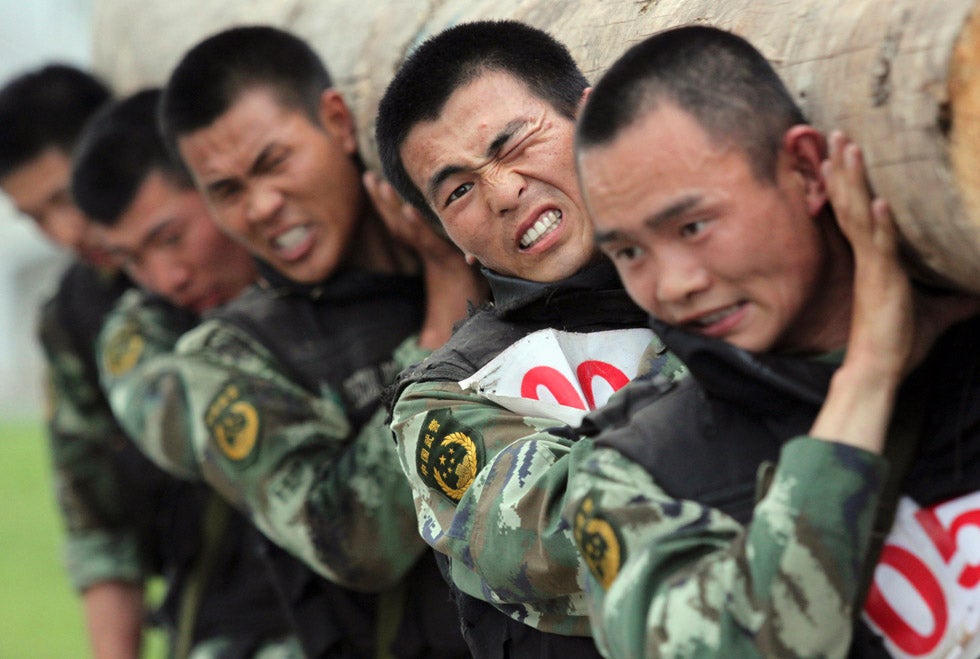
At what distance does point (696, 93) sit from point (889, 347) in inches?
15.7

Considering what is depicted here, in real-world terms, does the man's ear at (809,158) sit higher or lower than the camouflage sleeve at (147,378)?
higher

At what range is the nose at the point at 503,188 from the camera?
2.46 metres

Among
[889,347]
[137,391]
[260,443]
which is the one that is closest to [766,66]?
[889,347]

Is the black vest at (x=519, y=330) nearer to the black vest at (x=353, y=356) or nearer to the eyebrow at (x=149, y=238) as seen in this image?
the black vest at (x=353, y=356)

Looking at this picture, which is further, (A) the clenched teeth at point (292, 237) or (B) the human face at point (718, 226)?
(A) the clenched teeth at point (292, 237)

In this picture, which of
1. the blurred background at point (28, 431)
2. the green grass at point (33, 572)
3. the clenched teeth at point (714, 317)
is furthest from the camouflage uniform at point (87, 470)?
the clenched teeth at point (714, 317)

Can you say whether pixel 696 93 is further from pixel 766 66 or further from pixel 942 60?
pixel 942 60

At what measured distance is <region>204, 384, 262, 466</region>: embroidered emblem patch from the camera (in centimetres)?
339

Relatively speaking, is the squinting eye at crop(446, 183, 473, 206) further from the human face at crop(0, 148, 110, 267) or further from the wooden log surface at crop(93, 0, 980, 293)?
the human face at crop(0, 148, 110, 267)

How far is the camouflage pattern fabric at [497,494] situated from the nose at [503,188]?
1.04 ft

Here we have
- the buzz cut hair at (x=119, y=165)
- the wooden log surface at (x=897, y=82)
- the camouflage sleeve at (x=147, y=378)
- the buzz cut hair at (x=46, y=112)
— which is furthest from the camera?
the buzz cut hair at (x=46, y=112)

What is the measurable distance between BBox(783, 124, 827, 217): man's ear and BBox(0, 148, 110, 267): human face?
3.66 m

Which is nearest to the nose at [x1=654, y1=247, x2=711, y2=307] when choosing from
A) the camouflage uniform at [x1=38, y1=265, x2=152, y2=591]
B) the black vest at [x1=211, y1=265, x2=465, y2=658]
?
the black vest at [x1=211, y1=265, x2=465, y2=658]

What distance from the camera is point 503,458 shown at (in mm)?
2311
